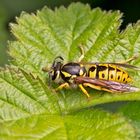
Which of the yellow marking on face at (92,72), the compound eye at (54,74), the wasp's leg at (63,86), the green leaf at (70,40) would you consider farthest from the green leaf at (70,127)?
the yellow marking on face at (92,72)

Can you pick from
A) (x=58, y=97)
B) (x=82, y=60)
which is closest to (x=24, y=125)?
(x=58, y=97)

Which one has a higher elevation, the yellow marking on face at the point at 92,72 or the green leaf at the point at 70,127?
the yellow marking on face at the point at 92,72

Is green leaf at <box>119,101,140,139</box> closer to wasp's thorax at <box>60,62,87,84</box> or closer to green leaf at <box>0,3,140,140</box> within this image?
green leaf at <box>0,3,140,140</box>

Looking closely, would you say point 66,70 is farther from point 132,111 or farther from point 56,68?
point 132,111

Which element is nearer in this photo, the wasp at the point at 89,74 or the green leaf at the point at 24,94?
the green leaf at the point at 24,94

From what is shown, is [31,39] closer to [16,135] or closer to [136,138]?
[16,135]

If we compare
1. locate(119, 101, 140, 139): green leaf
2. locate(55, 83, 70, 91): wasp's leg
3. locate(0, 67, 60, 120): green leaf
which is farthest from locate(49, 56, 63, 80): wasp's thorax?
locate(119, 101, 140, 139): green leaf

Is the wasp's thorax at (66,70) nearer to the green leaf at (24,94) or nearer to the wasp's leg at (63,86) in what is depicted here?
the wasp's leg at (63,86)
